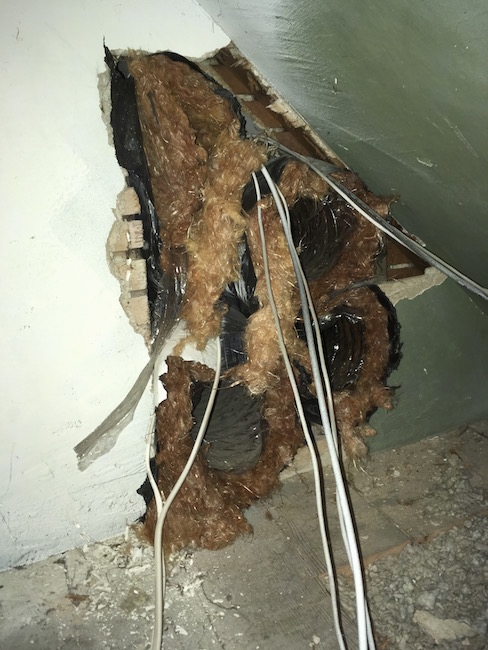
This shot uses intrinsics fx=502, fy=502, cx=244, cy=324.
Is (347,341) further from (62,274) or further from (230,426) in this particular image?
(62,274)

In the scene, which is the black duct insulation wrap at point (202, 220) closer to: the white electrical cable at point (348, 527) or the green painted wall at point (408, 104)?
the green painted wall at point (408, 104)

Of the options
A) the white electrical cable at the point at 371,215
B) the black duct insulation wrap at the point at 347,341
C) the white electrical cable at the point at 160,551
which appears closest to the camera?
the white electrical cable at the point at 160,551

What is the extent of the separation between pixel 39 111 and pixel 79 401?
0.85 metres

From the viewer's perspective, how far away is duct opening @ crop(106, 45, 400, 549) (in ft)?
4.98

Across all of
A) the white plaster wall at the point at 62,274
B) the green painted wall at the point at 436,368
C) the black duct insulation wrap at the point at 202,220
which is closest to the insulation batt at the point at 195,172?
the black duct insulation wrap at the point at 202,220

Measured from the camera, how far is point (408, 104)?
3.87 ft

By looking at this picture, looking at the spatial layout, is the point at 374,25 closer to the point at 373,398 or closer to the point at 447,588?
the point at 373,398

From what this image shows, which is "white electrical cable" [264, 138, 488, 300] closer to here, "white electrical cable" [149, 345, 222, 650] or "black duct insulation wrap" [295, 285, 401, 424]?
"black duct insulation wrap" [295, 285, 401, 424]

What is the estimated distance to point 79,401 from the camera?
159 cm

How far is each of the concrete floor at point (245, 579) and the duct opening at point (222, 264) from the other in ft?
0.37

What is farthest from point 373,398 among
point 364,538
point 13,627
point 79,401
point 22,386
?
point 13,627

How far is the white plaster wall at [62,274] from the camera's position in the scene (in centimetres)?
136

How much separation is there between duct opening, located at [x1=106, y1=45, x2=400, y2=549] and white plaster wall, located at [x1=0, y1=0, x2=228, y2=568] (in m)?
0.08

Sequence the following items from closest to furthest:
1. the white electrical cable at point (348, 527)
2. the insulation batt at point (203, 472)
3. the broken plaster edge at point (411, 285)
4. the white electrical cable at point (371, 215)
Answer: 1. the white electrical cable at point (348, 527)
2. the white electrical cable at point (371, 215)
3. the insulation batt at point (203, 472)
4. the broken plaster edge at point (411, 285)
